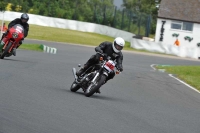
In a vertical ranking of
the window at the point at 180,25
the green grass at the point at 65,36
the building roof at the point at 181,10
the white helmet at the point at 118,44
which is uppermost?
the white helmet at the point at 118,44

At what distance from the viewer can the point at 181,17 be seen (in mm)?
66625

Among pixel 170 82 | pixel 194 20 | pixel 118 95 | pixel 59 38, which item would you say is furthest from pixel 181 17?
pixel 118 95

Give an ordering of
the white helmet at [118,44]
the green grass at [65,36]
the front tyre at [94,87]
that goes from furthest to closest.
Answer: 1. the green grass at [65,36]
2. the white helmet at [118,44]
3. the front tyre at [94,87]

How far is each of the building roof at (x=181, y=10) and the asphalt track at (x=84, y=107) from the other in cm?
4647

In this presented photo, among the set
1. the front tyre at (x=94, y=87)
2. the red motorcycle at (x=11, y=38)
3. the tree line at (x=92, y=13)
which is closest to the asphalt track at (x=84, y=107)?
the front tyre at (x=94, y=87)

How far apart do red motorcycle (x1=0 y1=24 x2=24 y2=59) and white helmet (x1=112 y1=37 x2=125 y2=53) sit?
25.0 feet

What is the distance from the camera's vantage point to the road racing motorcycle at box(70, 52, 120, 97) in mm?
14531

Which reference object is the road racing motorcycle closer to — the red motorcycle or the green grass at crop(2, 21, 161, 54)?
the red motorcycle

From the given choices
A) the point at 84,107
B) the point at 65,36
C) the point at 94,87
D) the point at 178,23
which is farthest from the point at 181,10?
the point at 84,107

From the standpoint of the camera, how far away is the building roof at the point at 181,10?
2613 inches

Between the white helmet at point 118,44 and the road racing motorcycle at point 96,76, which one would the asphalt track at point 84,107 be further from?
the white helmet at point 118,44

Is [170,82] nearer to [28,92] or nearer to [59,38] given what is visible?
[28,92]

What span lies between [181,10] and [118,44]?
174 feet

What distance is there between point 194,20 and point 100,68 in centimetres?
5234
